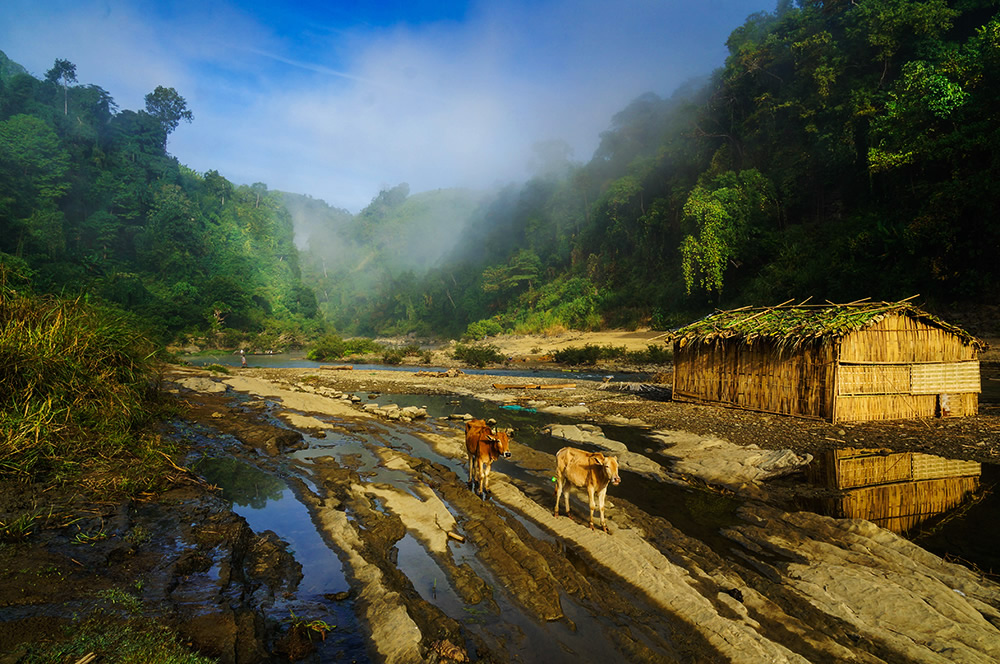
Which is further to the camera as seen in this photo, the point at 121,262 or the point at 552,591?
the point at 121,262

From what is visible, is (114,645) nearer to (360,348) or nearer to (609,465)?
(609,465)

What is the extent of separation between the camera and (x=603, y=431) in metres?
17.6

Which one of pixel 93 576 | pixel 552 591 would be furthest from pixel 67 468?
pixel 552 591

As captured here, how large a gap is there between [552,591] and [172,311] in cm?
7701

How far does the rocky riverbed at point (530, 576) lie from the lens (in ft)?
16.5

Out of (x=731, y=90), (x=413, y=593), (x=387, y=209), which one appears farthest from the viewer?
(x=387, y=209)

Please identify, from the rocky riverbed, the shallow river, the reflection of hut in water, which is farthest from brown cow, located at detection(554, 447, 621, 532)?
the reflection of hut in water

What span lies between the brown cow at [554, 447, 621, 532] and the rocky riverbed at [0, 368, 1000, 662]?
564 mm

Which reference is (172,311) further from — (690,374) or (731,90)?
(731,90)

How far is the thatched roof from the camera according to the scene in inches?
627

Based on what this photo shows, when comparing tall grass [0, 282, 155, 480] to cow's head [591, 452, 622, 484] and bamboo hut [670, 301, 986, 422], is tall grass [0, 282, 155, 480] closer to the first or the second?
cow's head [591, 452, 622, 484]

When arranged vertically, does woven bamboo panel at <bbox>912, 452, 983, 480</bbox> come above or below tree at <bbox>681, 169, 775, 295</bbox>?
below

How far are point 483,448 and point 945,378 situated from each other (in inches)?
664

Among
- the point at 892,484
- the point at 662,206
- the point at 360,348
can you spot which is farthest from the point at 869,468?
the point at 360,348
